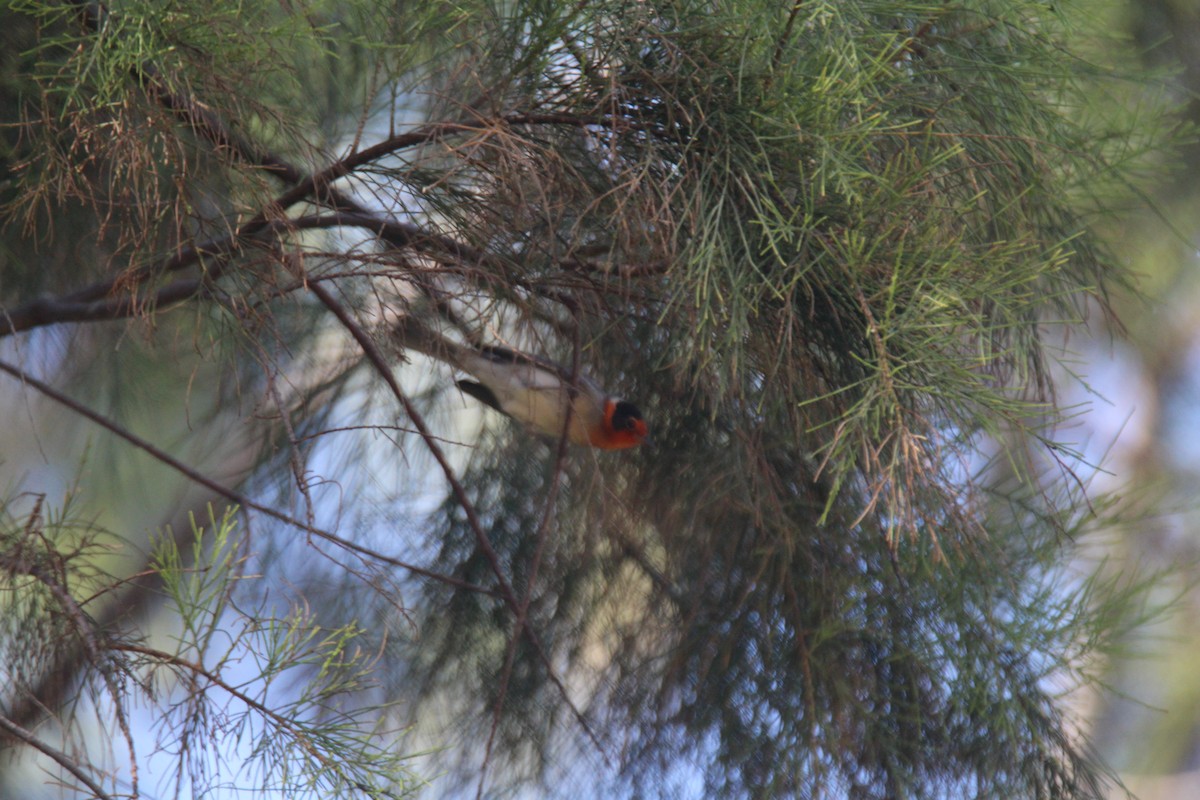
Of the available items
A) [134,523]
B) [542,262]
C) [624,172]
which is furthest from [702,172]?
[134,523]

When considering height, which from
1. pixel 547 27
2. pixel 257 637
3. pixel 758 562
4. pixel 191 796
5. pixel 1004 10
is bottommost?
pixel 191 796

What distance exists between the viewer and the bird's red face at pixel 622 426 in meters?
1.09

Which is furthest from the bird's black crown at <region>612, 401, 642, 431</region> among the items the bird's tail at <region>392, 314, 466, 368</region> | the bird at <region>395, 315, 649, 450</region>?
the bird's tail at <region>392, 314, 466, 368</region>

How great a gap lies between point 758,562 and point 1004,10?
1.77 feet

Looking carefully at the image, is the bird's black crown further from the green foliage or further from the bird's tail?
the bird's tail

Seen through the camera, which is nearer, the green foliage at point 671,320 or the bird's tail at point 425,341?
the green foliage at point 671,320

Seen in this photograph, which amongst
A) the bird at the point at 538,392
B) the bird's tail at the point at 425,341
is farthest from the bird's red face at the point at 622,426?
A: the bird's tail at the point at 425,341

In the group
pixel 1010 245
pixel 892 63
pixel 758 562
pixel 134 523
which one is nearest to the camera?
pixel 1010 245

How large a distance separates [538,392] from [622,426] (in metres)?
0.09

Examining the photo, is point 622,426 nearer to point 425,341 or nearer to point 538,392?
point 538,392

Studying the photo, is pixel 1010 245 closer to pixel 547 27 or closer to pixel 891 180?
pixel 891 180

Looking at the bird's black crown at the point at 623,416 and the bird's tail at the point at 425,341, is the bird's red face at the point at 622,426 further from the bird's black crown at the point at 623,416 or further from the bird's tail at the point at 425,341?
the bird's tail at the point at 425,341

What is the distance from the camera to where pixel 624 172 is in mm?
779

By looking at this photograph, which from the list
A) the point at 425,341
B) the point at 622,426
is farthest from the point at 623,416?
the point at 425,341
